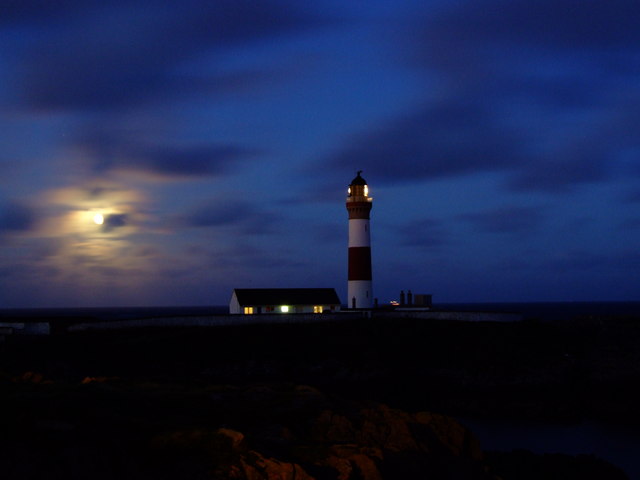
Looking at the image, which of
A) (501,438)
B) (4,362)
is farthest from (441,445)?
(4,362)

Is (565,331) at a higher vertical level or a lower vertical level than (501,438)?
higher

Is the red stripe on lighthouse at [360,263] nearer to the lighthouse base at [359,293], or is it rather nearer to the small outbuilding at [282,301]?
the lighthouse base at [359,293]

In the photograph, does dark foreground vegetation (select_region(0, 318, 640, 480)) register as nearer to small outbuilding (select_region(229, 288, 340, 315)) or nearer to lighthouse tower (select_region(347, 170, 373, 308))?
lighthouse tower (select_region(347, 170, 373, 308))

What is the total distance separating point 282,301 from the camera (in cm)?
7331

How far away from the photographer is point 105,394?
2741 centimetres

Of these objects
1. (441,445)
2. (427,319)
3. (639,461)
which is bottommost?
(639,461)

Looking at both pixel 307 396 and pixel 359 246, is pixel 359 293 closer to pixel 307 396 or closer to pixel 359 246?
pixel 359 246

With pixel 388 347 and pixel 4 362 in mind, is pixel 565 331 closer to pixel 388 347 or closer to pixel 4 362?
pixel 388 347

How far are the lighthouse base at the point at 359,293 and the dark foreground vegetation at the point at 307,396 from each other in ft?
23.7

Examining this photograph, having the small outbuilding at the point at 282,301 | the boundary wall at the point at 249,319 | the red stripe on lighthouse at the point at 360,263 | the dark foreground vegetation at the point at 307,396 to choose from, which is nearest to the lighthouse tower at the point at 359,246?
the red stripe on lighthouse at the point at 360,263

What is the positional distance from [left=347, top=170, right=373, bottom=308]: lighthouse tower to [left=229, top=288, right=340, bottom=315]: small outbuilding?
2.99m

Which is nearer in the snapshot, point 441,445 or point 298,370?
point 441,445

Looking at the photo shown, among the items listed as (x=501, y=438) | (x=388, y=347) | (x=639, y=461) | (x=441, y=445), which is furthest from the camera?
(x=388, y=347)

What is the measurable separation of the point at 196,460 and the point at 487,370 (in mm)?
35431
